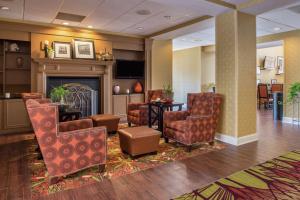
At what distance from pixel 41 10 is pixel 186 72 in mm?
7495

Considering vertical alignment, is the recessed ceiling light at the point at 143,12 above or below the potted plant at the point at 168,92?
above

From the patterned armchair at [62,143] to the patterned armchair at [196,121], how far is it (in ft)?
5.01

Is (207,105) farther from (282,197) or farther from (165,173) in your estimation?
(282,197)

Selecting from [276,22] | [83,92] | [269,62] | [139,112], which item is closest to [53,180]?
[139,112]

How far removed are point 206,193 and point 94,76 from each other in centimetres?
493

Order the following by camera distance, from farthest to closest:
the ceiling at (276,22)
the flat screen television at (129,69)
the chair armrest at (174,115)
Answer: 1. the flat screen television at (129,69)
2. the ceiling at (276,22)
3. the chair armrest at (174,115)

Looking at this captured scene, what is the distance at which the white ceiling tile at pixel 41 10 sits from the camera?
166 inches

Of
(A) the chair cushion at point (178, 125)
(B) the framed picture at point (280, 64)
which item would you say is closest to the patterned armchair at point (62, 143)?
(A) the chair cushion at point (178, 125)

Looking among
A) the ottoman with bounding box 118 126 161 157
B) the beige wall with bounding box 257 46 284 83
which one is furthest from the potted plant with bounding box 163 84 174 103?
the beige wall with bounding box 257 46 284 83

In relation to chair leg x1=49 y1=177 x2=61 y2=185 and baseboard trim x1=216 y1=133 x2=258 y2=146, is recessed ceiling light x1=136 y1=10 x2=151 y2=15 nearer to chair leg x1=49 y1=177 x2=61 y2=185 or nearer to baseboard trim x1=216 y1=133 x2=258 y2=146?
baseboard trim x1=216 y1=133 x2=258 y2=146

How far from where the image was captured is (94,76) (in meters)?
6.42

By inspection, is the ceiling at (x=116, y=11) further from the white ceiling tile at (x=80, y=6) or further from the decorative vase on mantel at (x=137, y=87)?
the decorative vase on mantel at (x=137, y=87)

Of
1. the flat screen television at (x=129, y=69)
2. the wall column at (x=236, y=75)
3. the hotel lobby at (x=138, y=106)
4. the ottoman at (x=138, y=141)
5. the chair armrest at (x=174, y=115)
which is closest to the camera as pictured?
the hotel lobby at (x=138, y=106)

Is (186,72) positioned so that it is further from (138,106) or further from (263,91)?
(138,106)
